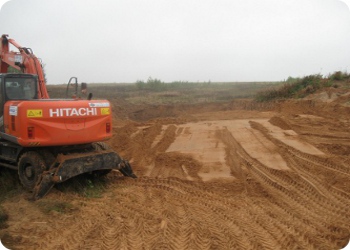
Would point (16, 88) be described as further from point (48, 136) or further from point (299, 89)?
point (299, 89)

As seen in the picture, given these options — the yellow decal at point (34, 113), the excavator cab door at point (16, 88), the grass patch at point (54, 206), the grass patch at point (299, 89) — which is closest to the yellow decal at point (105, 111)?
the yellow decal at point (34, 113)

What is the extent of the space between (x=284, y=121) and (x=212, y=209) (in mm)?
7055

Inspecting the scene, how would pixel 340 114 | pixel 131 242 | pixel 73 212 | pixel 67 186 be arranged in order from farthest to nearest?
pixel 340 114
pixel 67 186
pixel 73 212
pixel 131 242

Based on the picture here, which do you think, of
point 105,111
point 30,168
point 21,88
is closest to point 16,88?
point 21,88

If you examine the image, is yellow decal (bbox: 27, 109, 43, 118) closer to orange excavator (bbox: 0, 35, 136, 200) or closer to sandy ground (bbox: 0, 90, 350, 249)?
orange excavator (bbox: 0, 35, 136, 200)

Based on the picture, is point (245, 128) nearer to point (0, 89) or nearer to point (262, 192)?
point (262, 192)

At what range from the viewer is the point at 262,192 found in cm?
677

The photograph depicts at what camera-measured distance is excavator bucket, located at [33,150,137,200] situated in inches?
A: 252

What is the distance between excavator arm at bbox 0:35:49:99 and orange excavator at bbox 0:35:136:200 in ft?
1.87

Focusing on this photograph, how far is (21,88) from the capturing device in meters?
7.59

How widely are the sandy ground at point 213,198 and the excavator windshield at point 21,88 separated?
85.4 inches

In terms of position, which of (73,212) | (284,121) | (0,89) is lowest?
(73,212)

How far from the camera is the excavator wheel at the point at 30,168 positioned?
6.71 meters

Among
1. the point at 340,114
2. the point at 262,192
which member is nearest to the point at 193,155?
the point at 262,192
